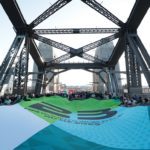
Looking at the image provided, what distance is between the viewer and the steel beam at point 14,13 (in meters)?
29.2

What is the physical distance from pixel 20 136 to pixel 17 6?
74.7 feet

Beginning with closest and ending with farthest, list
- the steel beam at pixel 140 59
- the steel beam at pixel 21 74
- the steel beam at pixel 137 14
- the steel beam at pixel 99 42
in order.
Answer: the steel beam at pixel 137 14 < the steel beam at pixel 140 59 < the steel beam at pixel 21 74 < the steel beam at pixel 99 42

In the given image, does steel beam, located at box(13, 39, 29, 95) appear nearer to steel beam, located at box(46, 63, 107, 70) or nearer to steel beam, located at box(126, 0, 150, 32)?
steel beam, located at box(46, 63, 107, 70)

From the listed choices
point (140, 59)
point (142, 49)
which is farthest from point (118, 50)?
point (140, 59)

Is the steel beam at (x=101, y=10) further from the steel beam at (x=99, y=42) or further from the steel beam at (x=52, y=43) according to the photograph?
the steel beam at (x=52, y=43)

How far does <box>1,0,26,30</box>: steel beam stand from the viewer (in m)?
29.2

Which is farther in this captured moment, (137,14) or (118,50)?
(118,50)

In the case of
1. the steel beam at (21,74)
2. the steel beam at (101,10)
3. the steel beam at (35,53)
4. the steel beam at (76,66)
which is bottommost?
the steel beam at (21,74)

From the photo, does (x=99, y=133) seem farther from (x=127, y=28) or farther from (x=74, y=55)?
A: (x=74, y=55)

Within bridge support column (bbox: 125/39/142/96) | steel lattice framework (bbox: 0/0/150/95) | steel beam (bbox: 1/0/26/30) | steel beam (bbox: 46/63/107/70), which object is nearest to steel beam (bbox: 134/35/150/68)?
steel lattice framework (bbox: 0/0/150/95)

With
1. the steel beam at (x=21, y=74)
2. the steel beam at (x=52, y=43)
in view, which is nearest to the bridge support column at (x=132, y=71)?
the steel beam at (x=52, y=43)

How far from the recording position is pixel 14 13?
102 ft

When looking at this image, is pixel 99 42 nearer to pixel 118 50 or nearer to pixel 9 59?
pixel 118 50

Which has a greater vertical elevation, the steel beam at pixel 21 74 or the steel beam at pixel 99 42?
the steel beam at pixel 99 42
